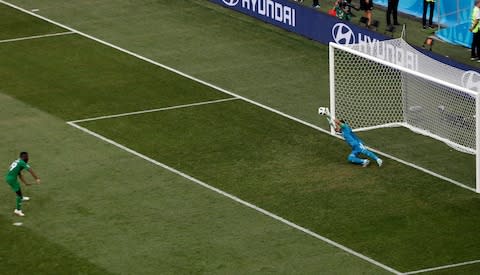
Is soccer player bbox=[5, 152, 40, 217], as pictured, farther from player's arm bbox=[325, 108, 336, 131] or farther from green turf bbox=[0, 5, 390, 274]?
player's arm bbox=[325, 108, 336, 131]

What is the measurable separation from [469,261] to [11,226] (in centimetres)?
1106

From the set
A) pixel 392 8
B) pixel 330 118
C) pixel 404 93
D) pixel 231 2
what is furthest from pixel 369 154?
pixel 231 2

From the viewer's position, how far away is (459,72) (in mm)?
39406

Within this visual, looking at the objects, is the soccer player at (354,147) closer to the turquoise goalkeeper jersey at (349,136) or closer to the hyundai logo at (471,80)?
the turquoise goalkeeper jersey at (349,136)

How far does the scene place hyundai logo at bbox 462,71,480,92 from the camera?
38.6 metres

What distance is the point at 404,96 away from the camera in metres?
40.2

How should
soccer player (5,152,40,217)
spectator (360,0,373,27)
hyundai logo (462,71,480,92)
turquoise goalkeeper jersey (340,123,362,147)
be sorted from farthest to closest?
spectator (360,0,373,27) < hyundai logo (462,71,480,92) < turquoise goalkeeper jersey (340,123,362,147) < soccer player (5,152,40,217)

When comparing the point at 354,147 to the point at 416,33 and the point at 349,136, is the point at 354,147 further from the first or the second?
the point at 416,33

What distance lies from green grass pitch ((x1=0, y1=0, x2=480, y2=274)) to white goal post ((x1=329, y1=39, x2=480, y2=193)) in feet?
2.04

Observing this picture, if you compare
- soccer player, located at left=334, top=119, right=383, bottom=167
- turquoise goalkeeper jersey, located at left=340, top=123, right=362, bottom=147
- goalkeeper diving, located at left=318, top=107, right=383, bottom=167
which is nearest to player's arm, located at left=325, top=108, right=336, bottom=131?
goalkeeper diving, located at left=318, top=107, right=383, bottom=167

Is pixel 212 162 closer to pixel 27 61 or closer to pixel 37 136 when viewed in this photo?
pixel 37 136

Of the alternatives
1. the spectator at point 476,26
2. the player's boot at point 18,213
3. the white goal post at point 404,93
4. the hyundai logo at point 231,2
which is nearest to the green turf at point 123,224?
the player's boot at point 18,213

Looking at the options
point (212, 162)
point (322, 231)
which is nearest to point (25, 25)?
point (212, 162)

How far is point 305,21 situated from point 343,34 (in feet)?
8.70
